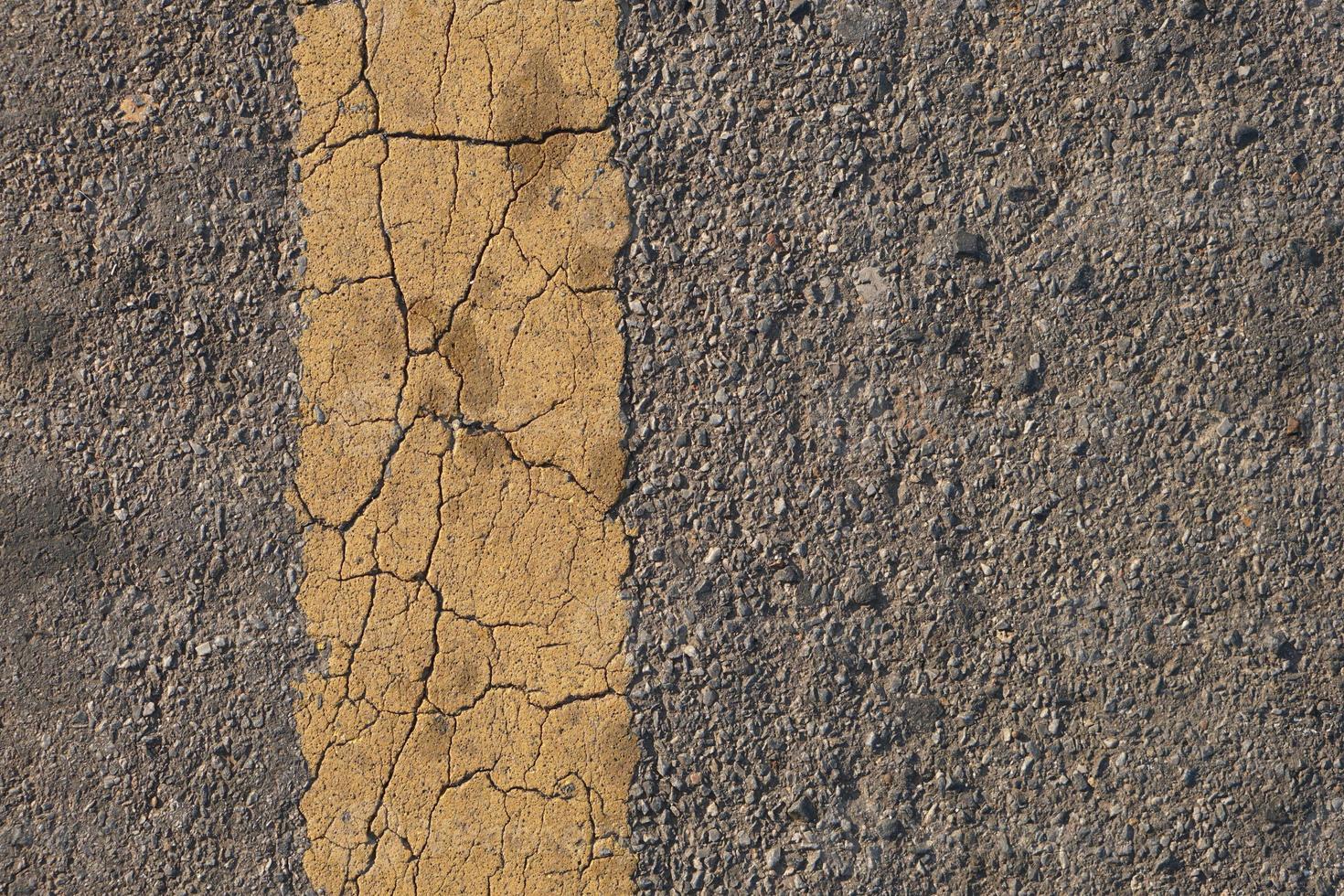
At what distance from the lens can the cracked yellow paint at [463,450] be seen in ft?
8.47

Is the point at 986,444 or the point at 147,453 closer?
the point at 986,444

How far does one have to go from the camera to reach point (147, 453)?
2721mm

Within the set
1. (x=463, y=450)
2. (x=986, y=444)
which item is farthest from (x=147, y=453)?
(x=986, y=444)

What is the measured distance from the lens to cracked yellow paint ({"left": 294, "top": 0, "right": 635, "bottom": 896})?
258 centimetres

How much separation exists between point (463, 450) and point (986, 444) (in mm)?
1369

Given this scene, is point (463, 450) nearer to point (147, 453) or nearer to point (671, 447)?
point (671, 447)

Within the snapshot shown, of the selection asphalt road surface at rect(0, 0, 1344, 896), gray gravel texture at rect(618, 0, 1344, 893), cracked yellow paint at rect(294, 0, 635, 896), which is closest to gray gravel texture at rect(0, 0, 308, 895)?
asphalt road surface at rect(0, 0, 1344, 896)

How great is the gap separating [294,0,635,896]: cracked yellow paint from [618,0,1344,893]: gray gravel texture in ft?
0.48

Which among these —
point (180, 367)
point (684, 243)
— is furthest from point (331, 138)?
point (684, 243)

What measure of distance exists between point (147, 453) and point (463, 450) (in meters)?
0.88

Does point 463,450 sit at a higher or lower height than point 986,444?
lower

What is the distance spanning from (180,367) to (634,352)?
1259mm

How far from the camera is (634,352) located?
8.58 ft

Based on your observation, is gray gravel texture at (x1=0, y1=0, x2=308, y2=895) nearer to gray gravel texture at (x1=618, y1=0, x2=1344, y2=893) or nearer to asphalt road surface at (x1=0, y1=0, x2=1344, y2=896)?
asphalt road surface at (x1=0, y1=0, x2=1344, y2=896)
